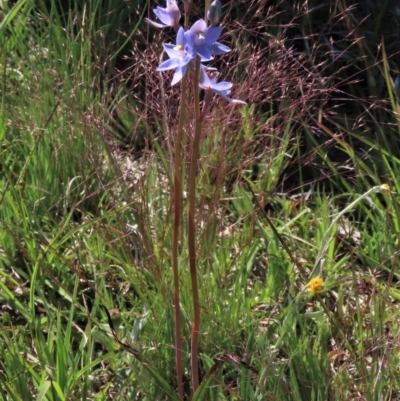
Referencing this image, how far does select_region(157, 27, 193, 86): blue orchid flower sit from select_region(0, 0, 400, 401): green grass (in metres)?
0.44

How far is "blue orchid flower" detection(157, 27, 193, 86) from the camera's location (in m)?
1.27

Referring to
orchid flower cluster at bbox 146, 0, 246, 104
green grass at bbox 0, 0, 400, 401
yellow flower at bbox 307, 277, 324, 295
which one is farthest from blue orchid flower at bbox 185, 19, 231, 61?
yellow flower at bbox 307, 277, 324, 295

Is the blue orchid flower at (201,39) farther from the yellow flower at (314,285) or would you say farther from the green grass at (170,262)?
the yellow flower at (314,285)

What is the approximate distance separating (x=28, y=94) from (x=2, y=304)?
0.78 metres

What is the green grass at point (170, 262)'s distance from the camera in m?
1.67

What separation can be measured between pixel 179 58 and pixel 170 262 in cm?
77

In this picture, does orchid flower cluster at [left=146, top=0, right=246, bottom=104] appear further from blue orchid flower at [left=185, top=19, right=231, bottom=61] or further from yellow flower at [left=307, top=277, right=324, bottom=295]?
yellow flower at [left=307, top=277, right=324, bottom=295]

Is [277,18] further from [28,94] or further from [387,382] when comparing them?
A: [387,382]

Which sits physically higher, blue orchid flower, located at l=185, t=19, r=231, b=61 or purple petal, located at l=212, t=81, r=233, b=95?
blue orchid flower, located at l=185, t=19, r=231, b=61

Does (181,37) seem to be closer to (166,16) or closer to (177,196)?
(166,16)

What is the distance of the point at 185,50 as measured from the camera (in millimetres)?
1275

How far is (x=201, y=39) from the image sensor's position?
4.16 ft

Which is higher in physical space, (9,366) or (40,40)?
(40,40)

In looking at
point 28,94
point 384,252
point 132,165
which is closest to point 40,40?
point 28,94
